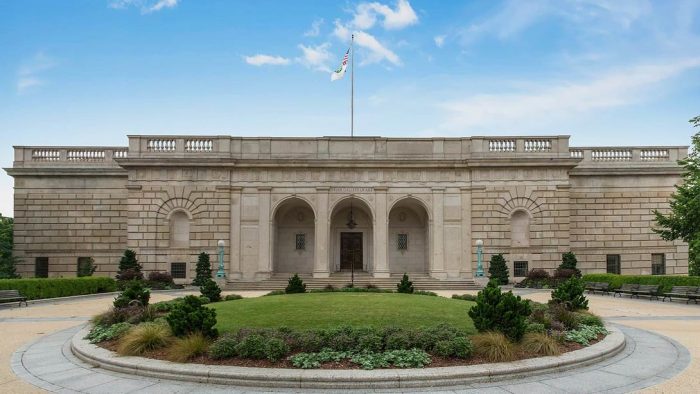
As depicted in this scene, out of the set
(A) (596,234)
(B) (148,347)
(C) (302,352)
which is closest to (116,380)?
(B) (148,347)

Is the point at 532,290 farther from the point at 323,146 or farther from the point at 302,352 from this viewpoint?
the point at 302,352

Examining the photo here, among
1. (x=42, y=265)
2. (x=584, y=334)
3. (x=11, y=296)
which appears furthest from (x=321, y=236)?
(x=584, y=334)

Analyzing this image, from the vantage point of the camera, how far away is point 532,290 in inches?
1216

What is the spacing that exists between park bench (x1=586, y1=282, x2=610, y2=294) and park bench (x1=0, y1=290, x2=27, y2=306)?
30126 mm

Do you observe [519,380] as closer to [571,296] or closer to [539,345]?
[539,345]

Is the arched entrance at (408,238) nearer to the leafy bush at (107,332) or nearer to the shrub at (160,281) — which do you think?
the shrub at (160,281)

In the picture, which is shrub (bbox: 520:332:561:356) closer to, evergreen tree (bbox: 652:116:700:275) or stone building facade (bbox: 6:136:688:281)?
evergreen tree (bbox: 652:116:700:275)

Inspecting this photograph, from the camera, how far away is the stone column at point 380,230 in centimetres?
3447

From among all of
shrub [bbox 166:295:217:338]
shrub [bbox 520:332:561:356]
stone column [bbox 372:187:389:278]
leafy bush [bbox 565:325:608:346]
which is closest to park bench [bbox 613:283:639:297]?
stone column [bbox 372:187:389:278]

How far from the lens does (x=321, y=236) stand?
34.6m

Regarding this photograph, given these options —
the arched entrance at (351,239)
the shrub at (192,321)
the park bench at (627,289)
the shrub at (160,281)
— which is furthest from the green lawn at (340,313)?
the arched entrance at (351,239)

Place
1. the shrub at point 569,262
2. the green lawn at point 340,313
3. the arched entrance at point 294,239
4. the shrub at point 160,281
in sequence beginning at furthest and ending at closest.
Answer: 1. the arched entrance at point 294,239
2. the shrub at point 569,262
3. the shrub at point 160,281
4. the green lawn at point 340,313

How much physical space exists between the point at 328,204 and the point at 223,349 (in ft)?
80.5

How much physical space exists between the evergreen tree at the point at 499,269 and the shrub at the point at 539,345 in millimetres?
22231
